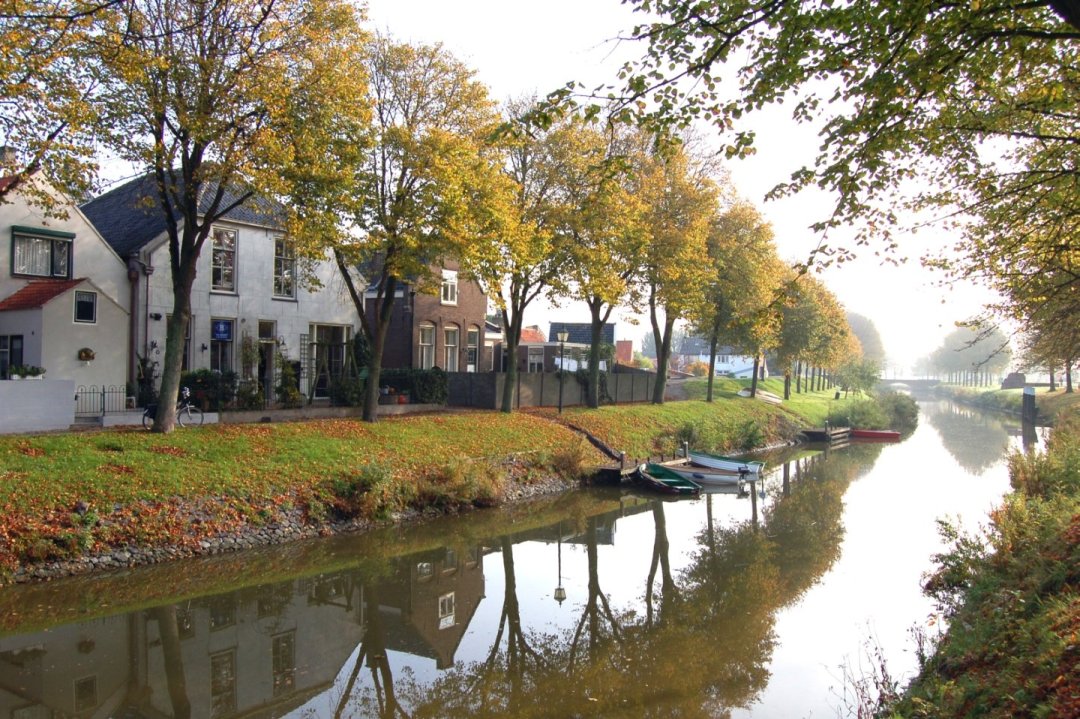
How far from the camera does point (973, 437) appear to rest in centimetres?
4809

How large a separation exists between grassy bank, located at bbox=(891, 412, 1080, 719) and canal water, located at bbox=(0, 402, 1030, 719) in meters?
1.11

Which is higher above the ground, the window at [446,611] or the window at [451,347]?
the window at [451,347]

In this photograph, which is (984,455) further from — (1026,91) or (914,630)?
(1026,91)

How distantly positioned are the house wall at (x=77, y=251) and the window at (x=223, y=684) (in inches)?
647

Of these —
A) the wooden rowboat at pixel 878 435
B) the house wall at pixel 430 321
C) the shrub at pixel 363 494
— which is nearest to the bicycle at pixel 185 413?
the shrub at pixel 363 494

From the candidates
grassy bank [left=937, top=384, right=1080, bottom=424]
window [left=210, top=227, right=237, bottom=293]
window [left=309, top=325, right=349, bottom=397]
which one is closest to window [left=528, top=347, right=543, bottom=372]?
window [left=309, top=325, right=349, bottom=397]

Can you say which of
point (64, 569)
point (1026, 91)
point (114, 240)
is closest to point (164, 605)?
point (64, 569)

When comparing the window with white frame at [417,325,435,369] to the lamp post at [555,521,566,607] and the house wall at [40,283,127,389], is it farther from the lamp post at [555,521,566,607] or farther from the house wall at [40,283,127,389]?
the lamp post at [555,521,566,607]

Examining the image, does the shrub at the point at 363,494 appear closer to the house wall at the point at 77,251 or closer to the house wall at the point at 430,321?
the house wall at the point at 77,251

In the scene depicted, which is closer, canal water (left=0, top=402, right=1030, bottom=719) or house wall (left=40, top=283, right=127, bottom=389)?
canal water (left=0, top=402, right=1030, bottom=719)

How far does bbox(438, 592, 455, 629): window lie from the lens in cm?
1228

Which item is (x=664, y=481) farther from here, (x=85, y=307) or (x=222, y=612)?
(x=85, y=307)

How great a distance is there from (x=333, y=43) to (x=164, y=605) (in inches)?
485

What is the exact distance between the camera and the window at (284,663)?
9.55 m
